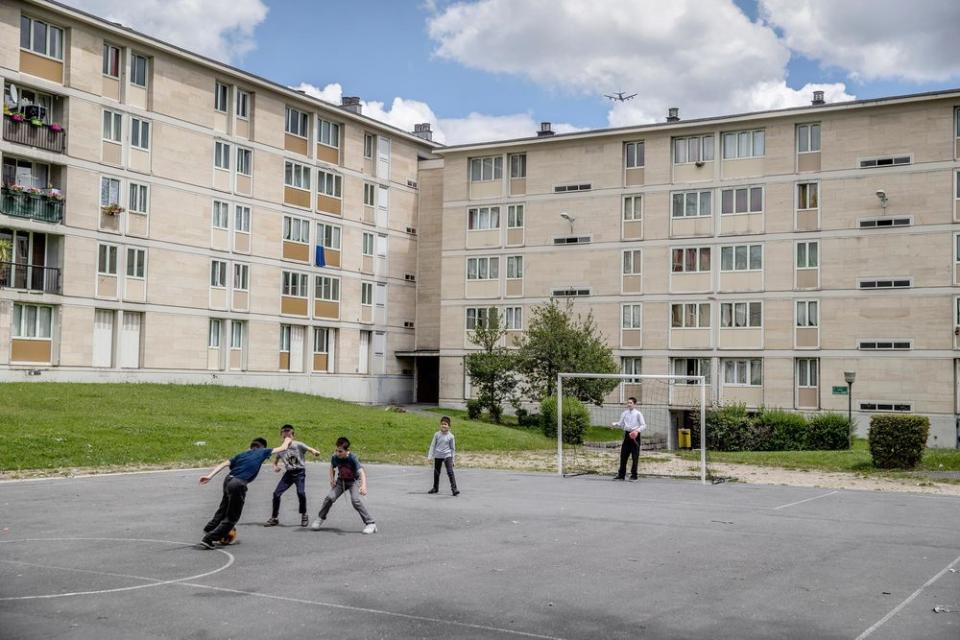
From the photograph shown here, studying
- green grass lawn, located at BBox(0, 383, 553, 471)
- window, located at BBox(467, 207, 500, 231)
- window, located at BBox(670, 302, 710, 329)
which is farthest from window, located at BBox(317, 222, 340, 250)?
window, located at BBox(670, 302, 710, 329)

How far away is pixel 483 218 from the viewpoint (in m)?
58.2

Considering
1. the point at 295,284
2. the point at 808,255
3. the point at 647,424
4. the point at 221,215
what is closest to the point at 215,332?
the point at 221,215

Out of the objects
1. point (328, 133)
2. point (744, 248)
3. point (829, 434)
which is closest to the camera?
point (829, 434)

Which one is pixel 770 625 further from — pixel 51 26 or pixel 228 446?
pixel 51 26

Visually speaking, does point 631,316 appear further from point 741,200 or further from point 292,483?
point 292,483

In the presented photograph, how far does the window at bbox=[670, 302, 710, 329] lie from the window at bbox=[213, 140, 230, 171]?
2328 centimetres

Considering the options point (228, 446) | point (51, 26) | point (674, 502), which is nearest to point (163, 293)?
point (51, 26)

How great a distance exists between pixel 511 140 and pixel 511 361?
13.7m

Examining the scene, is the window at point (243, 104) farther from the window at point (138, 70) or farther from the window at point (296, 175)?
the window at point (138, 70)

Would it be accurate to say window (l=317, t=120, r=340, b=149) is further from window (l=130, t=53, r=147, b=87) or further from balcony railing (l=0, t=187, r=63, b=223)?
balcony railing (l=0, t=187, r=63, b=223)

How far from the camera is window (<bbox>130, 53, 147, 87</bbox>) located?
147 feet

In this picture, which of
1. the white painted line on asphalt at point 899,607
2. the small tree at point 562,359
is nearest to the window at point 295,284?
the small tree at point 562,359

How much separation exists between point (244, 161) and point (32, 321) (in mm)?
14273

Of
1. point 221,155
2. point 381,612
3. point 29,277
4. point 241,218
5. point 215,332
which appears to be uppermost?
point 221,155
